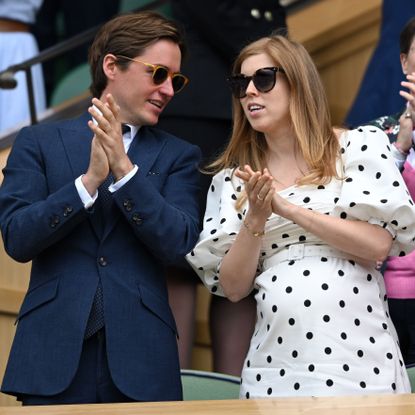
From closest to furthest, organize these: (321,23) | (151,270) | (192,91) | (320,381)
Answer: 1. (320,381)
2. (151,270)
3. (192,91)
4. (321,23)

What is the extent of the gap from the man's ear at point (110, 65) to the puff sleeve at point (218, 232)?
0.46 m

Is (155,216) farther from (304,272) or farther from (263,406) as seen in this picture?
(263,406)

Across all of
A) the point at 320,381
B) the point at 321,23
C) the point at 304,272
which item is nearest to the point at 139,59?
the point at 304,272

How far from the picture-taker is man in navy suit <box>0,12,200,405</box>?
3.88m

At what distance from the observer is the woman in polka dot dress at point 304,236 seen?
384 cm

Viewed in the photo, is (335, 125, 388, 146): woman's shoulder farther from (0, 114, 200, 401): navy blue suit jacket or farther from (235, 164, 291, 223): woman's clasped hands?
(0, 114, 200, 401): navy blue suit jacket

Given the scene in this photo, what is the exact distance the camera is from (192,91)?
211 inches

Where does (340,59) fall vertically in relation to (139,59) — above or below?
below

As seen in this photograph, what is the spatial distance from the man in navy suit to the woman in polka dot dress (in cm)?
20

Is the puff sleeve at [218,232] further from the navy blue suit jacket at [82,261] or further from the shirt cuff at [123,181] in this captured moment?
the shirt cuff at [123,181]

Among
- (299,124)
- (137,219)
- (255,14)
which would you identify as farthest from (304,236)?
(255,14)

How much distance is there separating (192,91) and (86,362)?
68.2 inches

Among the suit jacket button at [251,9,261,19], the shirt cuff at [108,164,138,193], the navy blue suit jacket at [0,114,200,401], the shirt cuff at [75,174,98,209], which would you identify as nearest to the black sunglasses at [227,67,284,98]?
the navy blue suit jacket at [0,114,200,401]

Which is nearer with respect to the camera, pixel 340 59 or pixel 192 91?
pixel 192 91
